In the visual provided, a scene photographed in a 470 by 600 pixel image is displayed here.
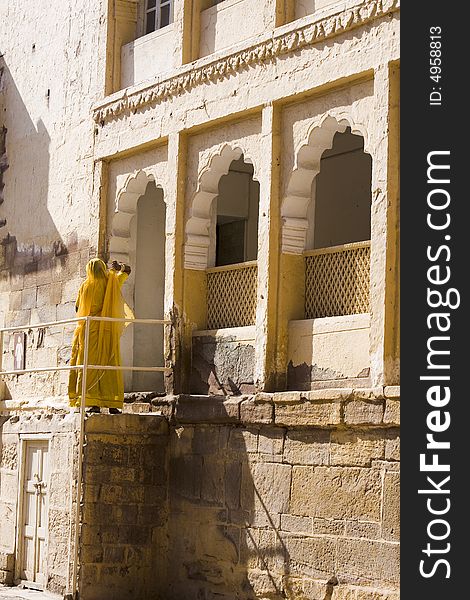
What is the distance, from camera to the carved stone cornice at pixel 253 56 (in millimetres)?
11750

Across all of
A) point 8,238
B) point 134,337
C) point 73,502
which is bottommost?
point 73,502

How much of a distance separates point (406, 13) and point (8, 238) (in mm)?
7777

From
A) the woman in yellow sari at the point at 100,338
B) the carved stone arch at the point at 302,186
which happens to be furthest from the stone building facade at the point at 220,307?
the woman in yellow sari at the point at 100,338

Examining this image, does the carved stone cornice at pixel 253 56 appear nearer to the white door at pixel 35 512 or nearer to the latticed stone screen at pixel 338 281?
the latticed stone screen at pixel 338 281

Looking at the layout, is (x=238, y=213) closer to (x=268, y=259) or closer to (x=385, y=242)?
(x=268, y=259)

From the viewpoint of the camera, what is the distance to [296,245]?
1265 centimetres

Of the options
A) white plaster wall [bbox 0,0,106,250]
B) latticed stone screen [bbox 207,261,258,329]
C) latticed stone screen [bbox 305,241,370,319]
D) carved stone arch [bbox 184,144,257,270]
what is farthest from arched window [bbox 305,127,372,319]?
white plaster wall [bbox 0,0,106,250]

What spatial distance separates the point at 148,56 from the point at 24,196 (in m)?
2.65

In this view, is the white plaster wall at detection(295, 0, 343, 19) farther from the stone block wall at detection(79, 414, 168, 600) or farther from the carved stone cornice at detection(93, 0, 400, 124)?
Answer: the stone block wall at detection(79, 414, 168, 600)

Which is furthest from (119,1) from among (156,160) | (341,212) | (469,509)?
(469,509)

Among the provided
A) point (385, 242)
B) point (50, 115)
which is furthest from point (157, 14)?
point (385, 242)

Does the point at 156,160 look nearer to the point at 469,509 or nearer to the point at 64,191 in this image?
the point at 64,191

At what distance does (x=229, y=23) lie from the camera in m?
13.6

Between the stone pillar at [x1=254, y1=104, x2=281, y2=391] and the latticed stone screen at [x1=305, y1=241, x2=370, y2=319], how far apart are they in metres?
0.31
